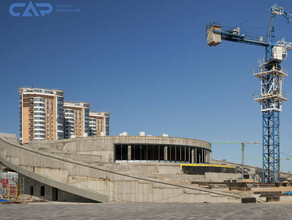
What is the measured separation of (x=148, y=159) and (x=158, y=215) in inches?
1246

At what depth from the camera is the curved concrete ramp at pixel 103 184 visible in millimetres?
34344

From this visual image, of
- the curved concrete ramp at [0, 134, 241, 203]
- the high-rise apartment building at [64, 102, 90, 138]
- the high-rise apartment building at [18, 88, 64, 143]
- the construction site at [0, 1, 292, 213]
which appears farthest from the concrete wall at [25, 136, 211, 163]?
the high-rise apartment building at [64, 102, 90, 138]

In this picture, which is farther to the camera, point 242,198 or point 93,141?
point 93,141

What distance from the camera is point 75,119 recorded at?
634 ft

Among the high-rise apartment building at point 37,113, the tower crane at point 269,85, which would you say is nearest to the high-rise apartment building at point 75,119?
the high-rise apartment building at point 37,113

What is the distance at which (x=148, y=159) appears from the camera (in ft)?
174

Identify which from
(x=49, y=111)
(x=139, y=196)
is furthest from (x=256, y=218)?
(x=49, y=111)

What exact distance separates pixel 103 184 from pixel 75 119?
528ft

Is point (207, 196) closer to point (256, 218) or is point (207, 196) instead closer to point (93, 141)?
point (256, 218)

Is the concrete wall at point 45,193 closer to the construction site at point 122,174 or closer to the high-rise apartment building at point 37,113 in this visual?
the construction site at point 122,174

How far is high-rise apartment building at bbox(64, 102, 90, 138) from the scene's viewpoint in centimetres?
18962

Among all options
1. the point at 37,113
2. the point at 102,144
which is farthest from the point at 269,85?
the point at 37,113

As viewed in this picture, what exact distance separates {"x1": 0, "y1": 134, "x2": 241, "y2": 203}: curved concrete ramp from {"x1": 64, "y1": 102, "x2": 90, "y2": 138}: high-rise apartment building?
5957 inches

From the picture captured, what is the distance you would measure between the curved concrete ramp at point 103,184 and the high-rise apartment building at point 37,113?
135 m
